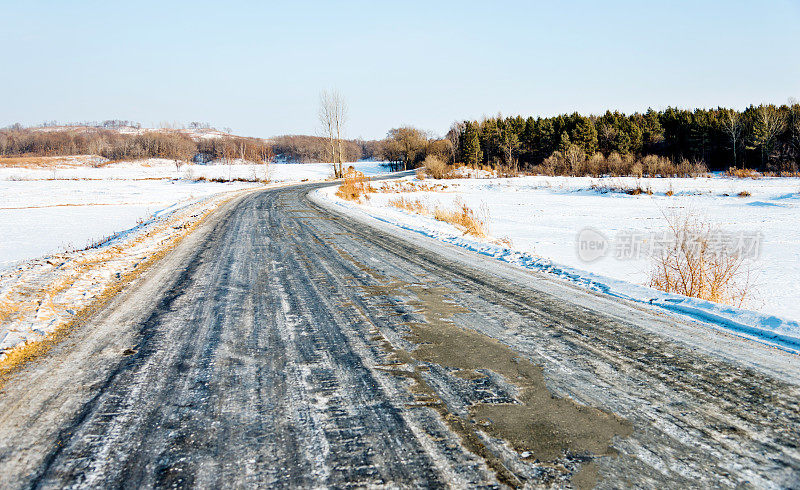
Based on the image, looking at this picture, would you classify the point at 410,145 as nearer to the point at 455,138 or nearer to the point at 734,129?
the point at 455,138

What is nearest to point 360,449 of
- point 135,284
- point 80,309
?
point 80,309

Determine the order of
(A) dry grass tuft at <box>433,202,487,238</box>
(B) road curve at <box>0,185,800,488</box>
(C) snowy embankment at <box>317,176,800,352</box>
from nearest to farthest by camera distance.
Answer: (B) road curve at <box>0,185,800,488</box>, (C) snowy embankment at <box>317,176,800,352</box>, (A) dry grass tuft at <box>433,202,487,238</box>

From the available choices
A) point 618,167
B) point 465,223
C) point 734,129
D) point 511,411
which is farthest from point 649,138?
point 511,411

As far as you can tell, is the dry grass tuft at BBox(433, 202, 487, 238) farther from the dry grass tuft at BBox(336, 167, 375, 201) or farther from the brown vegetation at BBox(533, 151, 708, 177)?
the brown vegetation at BBox(533, 151, 708, 177)

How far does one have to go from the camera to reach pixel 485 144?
71.1 meters

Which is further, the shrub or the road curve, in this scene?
the shrub

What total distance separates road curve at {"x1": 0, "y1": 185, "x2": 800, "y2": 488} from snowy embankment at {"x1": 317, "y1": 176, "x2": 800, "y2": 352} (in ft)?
1.71

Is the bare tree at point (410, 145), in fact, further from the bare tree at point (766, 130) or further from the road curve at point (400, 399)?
the road curve at point (400, 399)

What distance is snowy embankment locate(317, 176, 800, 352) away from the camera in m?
3.98

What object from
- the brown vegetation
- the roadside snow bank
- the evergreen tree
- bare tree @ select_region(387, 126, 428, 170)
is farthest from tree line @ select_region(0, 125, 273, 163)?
the roadside snow bank

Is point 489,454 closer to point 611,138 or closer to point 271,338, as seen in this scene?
point 271,338

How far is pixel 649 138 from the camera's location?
5912cm

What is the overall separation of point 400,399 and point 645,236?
40.5 ft

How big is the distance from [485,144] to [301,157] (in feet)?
252
